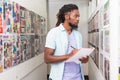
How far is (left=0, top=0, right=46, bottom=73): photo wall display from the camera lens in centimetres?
224

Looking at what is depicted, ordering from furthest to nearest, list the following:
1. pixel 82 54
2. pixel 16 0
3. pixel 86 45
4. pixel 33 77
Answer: pixel 86 45
pixel 33 77
pixel 16 0
pixel 82 54

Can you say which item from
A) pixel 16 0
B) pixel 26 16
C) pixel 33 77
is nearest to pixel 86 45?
pixel 33 77

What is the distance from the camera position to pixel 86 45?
20.3 feet

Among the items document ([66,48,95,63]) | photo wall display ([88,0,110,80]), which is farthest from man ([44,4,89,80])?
photo wall display ([88,0,110,80])

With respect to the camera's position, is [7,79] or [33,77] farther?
[33,77]

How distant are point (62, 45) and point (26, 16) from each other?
1207mm

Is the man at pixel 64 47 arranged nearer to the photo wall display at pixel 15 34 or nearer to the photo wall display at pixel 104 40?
the photo wall display at pixel 104 40

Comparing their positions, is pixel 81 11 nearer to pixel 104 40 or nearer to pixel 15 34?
pixel 15 34

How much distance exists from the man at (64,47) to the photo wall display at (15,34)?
47 centimetres

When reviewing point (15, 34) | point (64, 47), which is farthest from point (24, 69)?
point (64, 47)

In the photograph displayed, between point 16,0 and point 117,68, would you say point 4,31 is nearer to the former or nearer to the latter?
point 16,0

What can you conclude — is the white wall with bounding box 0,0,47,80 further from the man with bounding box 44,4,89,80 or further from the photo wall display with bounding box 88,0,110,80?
the photo wall display with bounding box 88,0,110,80

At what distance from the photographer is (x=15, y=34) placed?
2.64 m

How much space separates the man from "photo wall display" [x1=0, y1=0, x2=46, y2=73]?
469 mm
